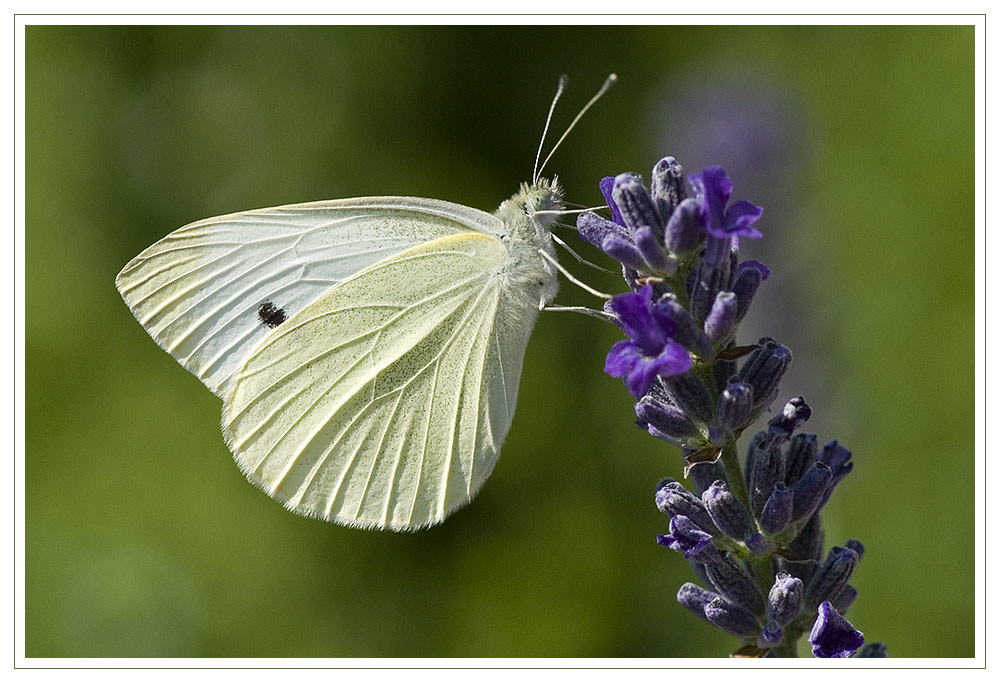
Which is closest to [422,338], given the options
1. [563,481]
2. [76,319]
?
[563,481]

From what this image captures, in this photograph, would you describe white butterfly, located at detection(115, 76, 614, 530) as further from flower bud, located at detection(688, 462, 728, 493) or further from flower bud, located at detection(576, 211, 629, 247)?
flower bud, located at detection(688, 462, 728, 493)

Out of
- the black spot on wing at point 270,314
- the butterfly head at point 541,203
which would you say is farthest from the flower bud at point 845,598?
the black spot on wing at point 270,314

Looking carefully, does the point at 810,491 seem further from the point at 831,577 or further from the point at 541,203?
the point at 541,203

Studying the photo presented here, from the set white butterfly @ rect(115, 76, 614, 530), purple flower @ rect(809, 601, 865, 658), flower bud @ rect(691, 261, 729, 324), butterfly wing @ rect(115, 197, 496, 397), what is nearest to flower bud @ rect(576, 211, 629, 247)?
flower bud @ rect(691, 261, 729, 324)

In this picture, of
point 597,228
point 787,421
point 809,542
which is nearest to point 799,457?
point 787,421

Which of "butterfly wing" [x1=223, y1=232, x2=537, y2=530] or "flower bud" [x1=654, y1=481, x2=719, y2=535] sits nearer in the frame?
"flower bud" [x1=654, y1=481, x2=719, y2=535]

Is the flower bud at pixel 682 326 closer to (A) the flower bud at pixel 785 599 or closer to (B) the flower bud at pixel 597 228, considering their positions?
(B) the flower bud at pixel 597 228

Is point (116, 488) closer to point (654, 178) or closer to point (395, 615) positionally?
point (395, 615)
